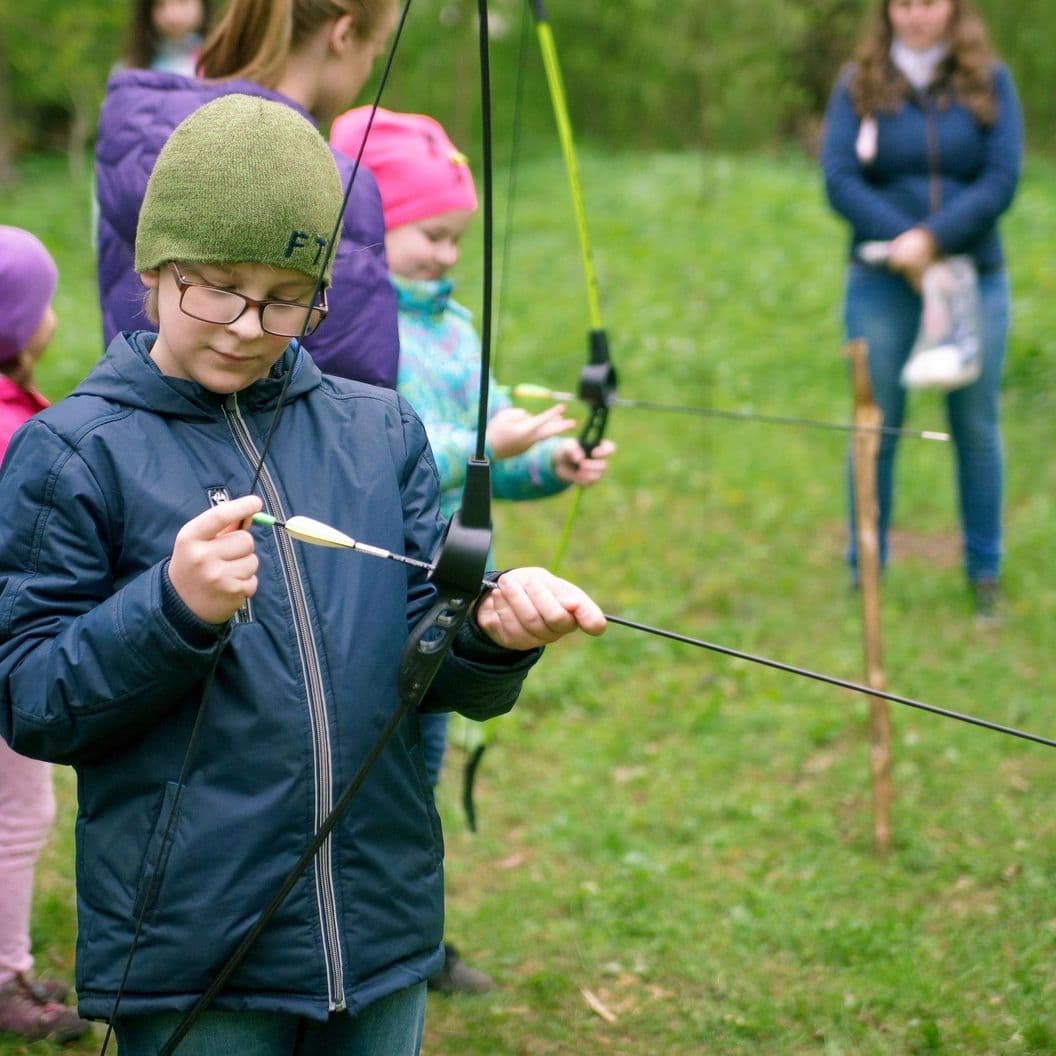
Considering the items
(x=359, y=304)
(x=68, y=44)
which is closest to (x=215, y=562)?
(x=359, y=304)

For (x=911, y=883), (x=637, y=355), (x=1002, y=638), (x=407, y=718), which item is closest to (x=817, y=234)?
(x=637, y=355)

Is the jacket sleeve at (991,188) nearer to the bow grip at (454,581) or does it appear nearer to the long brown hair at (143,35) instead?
the long brown hair at (143,35)

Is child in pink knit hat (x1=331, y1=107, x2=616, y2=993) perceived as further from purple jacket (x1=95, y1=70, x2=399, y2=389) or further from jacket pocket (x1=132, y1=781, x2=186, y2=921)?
jacket pocket (x1=132, y1=781, x2=186, y2=921)

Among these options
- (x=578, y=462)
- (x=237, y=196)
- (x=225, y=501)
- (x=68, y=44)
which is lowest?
Answer: (x=68, y=44)

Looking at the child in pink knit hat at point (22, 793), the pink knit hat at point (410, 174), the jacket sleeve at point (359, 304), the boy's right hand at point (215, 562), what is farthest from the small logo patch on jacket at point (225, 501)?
the pink knit hat at point (410, 174)

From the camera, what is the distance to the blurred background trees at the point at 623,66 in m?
11.2

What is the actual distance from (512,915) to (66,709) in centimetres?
196

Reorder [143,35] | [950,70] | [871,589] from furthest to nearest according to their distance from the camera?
[950,70], [143,35], [871,589]

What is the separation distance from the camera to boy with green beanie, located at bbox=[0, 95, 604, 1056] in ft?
4.90

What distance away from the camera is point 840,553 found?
561 cm

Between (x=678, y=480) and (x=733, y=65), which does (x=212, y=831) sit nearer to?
(x=678, y=480)

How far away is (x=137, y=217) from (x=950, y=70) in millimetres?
3175

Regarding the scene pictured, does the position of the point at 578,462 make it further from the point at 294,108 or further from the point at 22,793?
the point at 22,793

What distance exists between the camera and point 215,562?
4.55ft
